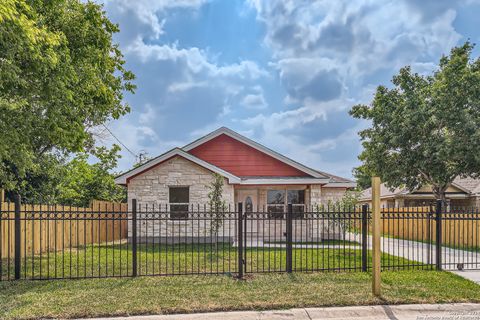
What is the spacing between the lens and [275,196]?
769 inches

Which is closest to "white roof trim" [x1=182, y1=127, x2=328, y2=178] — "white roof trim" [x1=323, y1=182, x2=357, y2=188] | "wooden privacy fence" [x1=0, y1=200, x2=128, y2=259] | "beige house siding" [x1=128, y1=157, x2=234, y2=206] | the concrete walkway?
"white roof trim" [x1=323, y1=182, x2=357, y2=188]

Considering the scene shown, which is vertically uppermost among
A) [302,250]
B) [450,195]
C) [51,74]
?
[51,74]

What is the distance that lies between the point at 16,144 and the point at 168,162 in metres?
6.79

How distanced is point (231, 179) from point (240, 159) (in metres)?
2.88

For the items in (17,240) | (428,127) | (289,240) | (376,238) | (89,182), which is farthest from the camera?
(89,182)

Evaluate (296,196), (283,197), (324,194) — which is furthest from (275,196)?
(324,194)

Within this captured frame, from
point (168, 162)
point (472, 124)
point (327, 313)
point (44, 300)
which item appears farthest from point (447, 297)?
point (472, 124)

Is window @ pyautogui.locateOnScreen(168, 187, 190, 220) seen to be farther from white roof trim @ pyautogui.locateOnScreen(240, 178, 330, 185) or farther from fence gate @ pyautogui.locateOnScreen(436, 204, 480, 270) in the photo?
fence gate @ pyautogui.locateOnScreen(436, 204, 480, 270)

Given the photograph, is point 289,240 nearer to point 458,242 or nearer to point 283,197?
point 458,242

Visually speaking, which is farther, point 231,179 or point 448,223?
point 231,179

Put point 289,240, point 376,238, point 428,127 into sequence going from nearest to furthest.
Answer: point 376,238
point 289,240
point 428,127

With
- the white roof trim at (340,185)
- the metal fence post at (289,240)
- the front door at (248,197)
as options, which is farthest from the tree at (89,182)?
the metal fence post at (289,240)

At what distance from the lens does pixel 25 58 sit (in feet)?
32.6

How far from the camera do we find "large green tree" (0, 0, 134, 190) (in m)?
8.96
